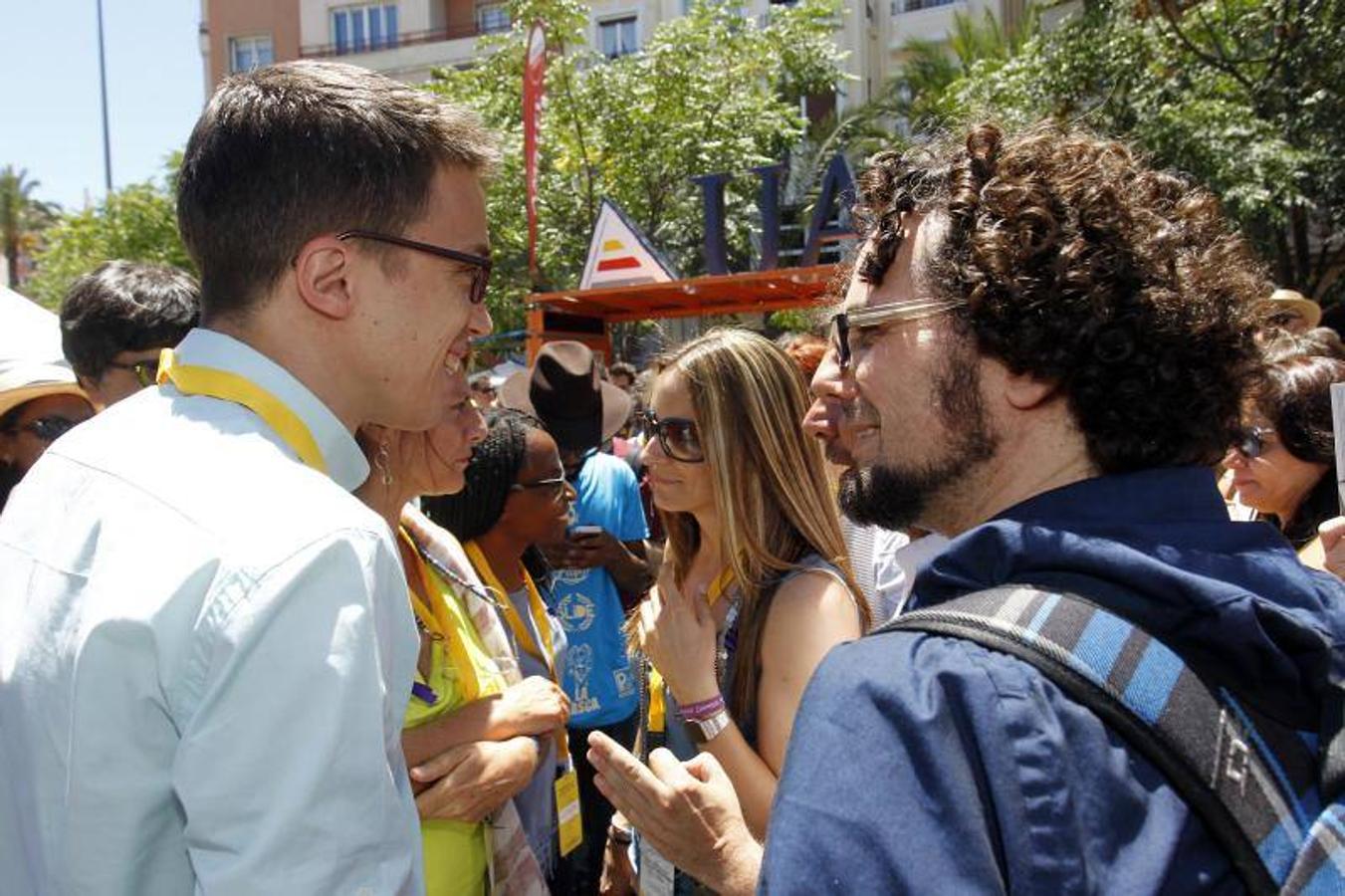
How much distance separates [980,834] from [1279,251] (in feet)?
52.1

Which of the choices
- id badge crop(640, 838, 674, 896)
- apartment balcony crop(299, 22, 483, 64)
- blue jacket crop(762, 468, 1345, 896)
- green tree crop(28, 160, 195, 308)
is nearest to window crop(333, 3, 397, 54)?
apartment balcony crop(299, 22, 483, 64)

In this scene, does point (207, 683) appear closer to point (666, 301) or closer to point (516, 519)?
point (516, 519)

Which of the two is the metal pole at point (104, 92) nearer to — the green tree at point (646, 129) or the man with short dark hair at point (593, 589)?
the green tree at point (646, 129)

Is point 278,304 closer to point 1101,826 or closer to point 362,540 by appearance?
point 362,540

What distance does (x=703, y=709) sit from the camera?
2281 millimetres

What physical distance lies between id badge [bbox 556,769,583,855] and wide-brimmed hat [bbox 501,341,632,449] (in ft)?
7.34

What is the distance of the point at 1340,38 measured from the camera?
37.4 ft

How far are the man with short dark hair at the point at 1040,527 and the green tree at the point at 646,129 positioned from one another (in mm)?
15746

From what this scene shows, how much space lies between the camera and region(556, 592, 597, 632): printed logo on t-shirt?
411cm

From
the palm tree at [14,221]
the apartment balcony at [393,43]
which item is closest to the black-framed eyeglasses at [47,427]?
the apartment balcony at [393,43]

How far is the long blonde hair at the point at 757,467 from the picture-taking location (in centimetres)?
255

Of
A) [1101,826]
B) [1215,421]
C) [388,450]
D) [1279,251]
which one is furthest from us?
[1279,251]

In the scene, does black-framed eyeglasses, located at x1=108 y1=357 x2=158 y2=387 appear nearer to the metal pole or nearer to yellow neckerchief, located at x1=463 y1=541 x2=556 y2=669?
yellow neckerchief, located at x1=463 y1=541 x2=556 y2=669

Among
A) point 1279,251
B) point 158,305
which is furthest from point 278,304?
point 1279,251
